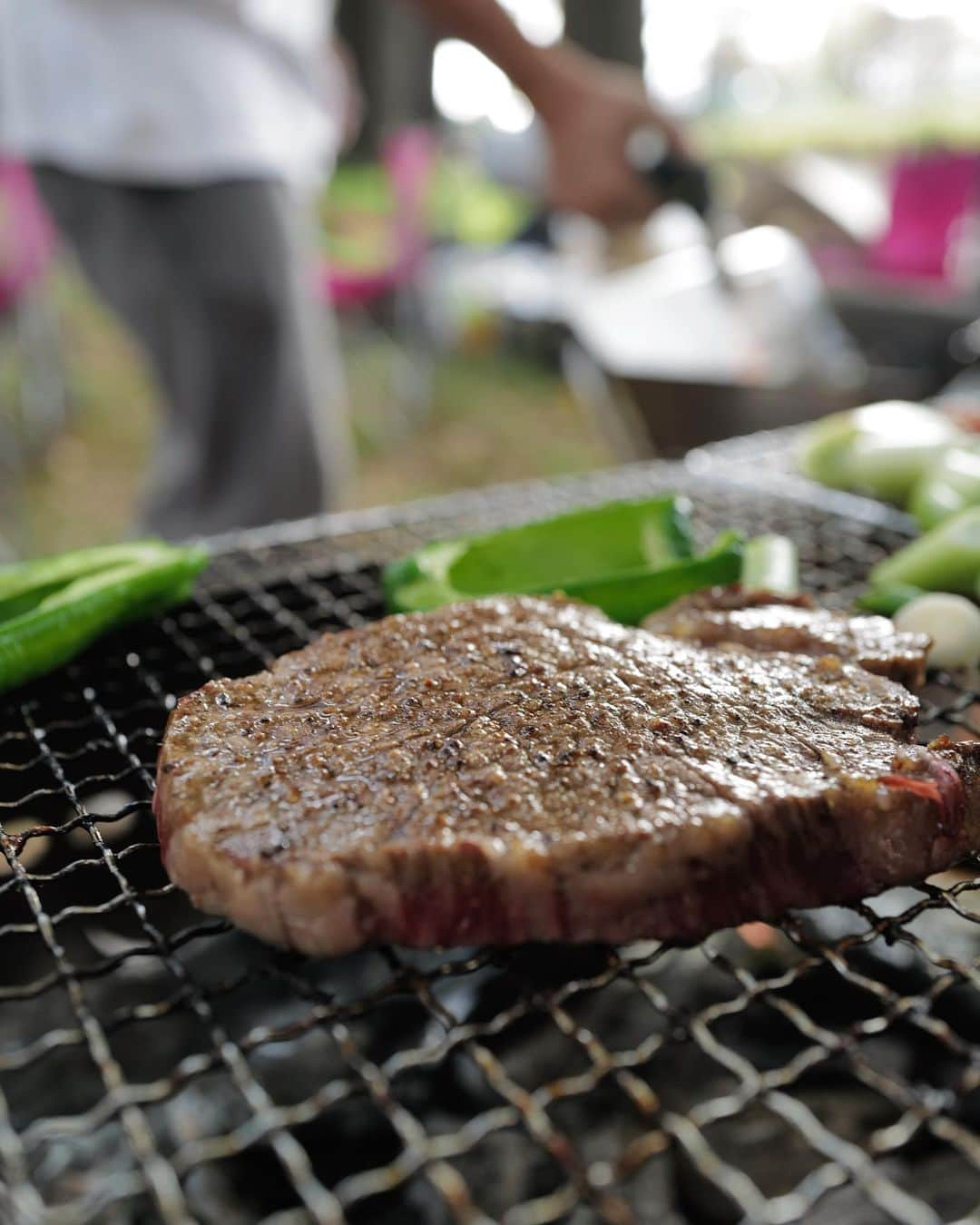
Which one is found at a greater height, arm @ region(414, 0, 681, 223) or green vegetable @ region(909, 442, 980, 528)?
arm @ region(414, 0, 681, 223)

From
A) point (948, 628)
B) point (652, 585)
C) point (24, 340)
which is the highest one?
point (652, 585)

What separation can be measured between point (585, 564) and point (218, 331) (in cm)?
242

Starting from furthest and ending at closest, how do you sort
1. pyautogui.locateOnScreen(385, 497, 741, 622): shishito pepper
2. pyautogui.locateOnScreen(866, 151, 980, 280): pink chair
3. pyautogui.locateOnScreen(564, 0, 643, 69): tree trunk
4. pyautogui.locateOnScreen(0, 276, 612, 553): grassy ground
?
pyautogui.locateOnScreen(564, 0, 643, 69): tree trunk, pyautogui.locateOnScreen(0, 276, 612, 553): grassy ground, pyautogui.locateOnScreen(866, 151, 980, 280): pink chair, pyautogui.locateOnScreen(385, 497, 741, 622): shishito pepper

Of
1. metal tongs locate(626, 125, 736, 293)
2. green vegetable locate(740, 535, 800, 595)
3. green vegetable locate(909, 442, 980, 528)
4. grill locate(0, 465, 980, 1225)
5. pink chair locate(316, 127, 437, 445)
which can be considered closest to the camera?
grill locate(0, 465, 980, 1225)

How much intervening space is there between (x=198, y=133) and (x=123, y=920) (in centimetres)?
301

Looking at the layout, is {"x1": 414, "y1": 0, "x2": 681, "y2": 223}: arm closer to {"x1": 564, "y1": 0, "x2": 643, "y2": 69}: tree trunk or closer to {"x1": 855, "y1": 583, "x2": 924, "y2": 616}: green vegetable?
{"x1": 855, "y1": 583, "x2": 924, "y2": 616}: green vegetable

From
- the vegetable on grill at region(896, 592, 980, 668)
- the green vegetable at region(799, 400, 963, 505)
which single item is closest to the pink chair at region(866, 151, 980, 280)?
the green vegetable at region(799, 400, 963, 505)

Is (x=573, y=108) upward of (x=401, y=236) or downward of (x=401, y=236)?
upward

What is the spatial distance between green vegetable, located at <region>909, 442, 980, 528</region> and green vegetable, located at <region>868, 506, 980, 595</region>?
26 centimetres

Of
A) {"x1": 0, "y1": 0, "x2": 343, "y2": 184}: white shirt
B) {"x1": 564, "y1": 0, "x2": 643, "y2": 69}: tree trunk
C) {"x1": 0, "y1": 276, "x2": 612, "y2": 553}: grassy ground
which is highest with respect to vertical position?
{"x1": 564, "y1": 0, "x2": 643, "y2": 69}: tree trunk

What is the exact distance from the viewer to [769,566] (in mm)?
2848

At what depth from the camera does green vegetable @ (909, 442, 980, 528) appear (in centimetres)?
320

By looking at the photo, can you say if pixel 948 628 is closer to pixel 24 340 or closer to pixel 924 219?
pixel 924 219

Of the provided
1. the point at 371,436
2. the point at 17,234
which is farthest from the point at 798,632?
the point at 371,436
